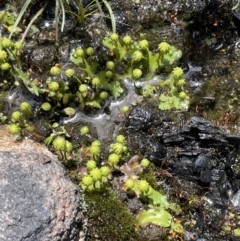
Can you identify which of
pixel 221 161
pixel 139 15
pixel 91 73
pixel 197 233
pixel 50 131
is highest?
pixel 139 15

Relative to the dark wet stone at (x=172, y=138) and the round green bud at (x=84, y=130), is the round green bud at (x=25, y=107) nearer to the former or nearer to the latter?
the round green bud at (x=84, y=130)

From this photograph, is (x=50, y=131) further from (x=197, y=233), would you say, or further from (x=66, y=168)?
(x=197, y=233)

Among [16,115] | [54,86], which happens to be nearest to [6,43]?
[54,86]

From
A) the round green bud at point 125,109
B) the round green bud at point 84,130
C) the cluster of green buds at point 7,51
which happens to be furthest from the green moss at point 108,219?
the cluster of green buds at point 7,51

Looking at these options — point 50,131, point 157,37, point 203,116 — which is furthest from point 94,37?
point 203,116

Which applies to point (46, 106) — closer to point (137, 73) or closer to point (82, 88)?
point (82, 88)

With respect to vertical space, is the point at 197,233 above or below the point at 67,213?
below
